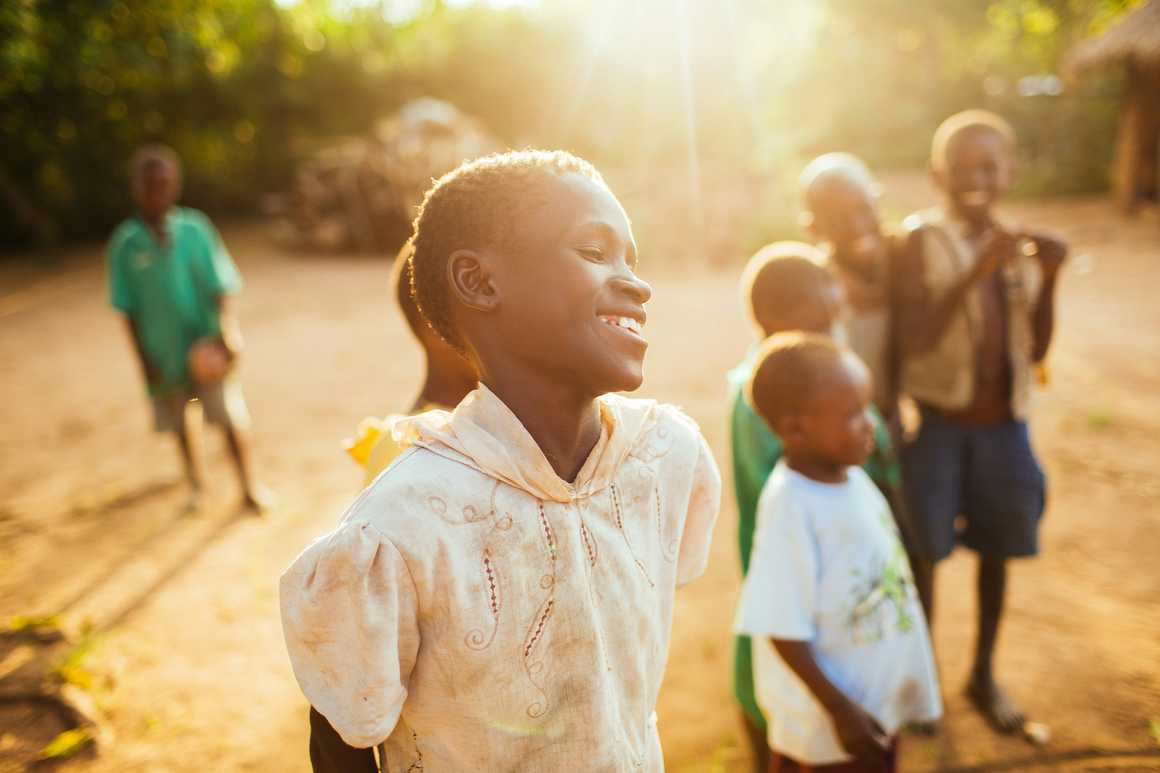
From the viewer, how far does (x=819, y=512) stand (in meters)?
1.75

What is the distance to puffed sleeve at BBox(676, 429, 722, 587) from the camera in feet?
4.30

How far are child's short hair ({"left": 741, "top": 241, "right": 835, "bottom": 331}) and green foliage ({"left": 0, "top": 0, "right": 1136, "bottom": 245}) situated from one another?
31.0 feet

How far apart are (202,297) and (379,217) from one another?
8.30 m

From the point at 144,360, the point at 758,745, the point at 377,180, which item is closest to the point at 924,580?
the point at 758,745

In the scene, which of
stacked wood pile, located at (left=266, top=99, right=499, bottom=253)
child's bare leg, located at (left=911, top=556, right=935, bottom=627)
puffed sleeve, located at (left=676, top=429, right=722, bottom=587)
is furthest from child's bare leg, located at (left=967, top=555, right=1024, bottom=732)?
stacked wood pile, located at (left=266, top=99, right=499, bottom=253)

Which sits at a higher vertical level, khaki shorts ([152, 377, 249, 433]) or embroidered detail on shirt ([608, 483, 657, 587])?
embroidered detail on shirt ([608, 483, 657, 587])

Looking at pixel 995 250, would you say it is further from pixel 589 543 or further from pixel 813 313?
pixel 589 543

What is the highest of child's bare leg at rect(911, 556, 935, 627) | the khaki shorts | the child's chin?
the child's chin

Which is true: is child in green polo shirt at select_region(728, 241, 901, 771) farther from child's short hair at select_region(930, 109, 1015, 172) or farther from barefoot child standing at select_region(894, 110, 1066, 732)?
child's short hair at select_region(930, 109, 1015, 172)

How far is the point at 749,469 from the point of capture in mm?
2137

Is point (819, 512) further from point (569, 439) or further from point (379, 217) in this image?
point (379, 217)

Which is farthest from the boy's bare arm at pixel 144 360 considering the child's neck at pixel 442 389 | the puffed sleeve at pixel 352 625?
the puffed sleeve at pixel 352 625

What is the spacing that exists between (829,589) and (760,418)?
52 centimetres

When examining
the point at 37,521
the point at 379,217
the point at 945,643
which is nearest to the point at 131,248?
the point at 37,521
